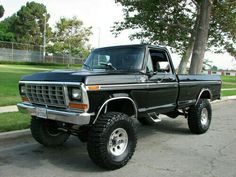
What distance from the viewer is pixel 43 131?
7453mm

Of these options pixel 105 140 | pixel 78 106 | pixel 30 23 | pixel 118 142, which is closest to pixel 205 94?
pixel 118 142

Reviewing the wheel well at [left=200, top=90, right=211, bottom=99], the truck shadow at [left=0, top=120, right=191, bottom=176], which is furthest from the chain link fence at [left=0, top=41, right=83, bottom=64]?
the truck shadow at [left=0, top=120, right=191, bottom=176]

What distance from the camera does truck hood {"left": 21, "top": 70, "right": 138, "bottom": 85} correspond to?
6.03 meters

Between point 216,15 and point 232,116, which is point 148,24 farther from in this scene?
point 232,116

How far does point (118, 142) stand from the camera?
6.46 meters

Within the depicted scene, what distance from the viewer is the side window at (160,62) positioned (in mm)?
7816

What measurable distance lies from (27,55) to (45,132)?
57.0 m

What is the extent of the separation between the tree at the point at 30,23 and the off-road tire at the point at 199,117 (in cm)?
7852

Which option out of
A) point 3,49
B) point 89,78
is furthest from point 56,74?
point 3,49

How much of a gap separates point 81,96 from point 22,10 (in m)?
87.7

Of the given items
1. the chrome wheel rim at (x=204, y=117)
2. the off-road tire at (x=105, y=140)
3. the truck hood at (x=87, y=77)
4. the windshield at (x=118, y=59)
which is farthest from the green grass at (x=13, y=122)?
the chrome wheel rim at (x=204, y=117)

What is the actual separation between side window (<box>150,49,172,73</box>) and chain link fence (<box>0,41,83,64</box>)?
5445 cm

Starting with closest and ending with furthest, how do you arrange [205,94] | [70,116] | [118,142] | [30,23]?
[70,116] < [118,142] < [205,94] < [30,23]

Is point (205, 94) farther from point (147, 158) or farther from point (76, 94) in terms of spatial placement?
point (76, 94)
